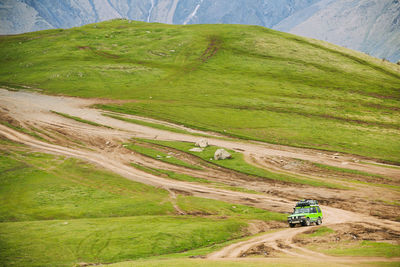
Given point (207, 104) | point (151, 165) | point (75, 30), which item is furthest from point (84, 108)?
point (75, 30)

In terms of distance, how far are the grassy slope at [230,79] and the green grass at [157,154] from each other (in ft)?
60.2

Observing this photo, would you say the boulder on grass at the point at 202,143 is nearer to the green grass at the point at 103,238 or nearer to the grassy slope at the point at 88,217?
the grassy slope at the point at 88,217

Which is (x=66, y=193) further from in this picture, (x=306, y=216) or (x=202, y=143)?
(x=306, y=216)

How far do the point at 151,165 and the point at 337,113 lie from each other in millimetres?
55613

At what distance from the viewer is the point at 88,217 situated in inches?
1550

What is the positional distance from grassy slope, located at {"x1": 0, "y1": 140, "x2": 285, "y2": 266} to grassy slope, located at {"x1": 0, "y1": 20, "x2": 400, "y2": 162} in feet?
108

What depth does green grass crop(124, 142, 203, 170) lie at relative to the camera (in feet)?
191

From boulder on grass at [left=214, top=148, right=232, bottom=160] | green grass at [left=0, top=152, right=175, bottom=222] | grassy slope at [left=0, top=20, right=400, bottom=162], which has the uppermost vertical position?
grassy slope at [left=0, top=20, right=400, bottom=162]

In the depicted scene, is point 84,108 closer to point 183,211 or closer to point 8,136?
point 8,136

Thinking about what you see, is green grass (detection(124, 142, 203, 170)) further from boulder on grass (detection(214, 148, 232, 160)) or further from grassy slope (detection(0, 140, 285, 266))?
grassy slope (detection(0, 140, 285, 266))

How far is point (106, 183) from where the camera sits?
49.6 meters

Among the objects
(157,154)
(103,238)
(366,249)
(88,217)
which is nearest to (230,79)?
(157,154)

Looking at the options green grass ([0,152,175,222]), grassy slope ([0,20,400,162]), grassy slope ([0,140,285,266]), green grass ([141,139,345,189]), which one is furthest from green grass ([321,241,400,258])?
grassy slope ([0,20,400,162])

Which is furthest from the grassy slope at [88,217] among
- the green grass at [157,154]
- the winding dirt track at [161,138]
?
the green grass at [157,154]
